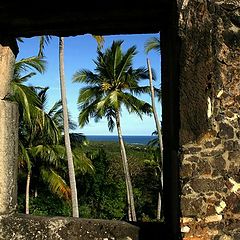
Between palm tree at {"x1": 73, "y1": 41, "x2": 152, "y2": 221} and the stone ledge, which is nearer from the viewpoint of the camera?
the stone ledge

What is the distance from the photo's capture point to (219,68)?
11.2ft

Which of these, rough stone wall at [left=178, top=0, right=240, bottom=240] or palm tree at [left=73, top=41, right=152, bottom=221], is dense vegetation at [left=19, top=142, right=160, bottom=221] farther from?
rough stone wall at [left=178, top=0, right=240, bottom=240]

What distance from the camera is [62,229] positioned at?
4176mm

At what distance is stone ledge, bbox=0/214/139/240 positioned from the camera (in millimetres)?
4047

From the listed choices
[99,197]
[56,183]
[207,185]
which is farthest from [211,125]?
[99,197]

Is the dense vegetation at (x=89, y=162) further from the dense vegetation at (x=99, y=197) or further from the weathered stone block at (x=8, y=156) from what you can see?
the weathered stone block at (x=8, y=156)

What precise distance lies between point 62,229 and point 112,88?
15893mm

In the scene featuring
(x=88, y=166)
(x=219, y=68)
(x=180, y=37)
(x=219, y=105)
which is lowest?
(x=88, y=166)

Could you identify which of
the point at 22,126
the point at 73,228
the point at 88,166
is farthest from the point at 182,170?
the point at 88,166

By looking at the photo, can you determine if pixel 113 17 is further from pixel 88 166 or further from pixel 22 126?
pixel 88 166

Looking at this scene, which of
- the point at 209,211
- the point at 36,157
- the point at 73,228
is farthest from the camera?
the point at 36,157

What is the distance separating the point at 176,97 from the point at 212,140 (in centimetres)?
46

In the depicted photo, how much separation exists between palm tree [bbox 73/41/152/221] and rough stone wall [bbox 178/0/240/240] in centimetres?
1544

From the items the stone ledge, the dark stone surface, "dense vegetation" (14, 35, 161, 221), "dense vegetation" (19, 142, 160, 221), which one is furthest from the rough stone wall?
"dense vegetation" (19, 142, 160, 221)
